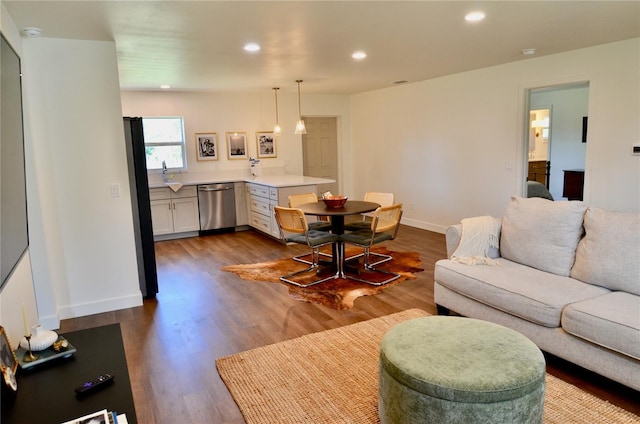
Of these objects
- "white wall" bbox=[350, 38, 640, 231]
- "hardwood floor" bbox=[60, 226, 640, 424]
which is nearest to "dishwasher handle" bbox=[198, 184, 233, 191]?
"hardwood floor" bbox=[60, 226, 640, 424]

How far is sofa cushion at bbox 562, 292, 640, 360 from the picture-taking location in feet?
7.02

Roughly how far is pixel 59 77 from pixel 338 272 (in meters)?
3.04

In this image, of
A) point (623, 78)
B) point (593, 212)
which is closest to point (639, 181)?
point (623, 78)

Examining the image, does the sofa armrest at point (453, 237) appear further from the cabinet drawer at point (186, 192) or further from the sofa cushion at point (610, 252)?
the cabinet drawer at point (186, 192)

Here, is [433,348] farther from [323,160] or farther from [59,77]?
[323,160]

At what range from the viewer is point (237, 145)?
736 cm

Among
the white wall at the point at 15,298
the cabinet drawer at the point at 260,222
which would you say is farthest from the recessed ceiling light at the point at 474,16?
the cabinet drawer at the point at 260,222

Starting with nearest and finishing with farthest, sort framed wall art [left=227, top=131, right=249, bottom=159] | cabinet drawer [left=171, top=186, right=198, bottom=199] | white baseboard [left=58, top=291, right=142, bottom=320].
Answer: white baseboard [left=58, top=291, right=142, bottom=320] → cabinet drawer [left=171, top=186, right=198, bottom=199] → framed wall art [left=227, top=131, right=249, bottom=159]

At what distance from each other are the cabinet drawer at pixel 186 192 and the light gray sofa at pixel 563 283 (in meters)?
4.41

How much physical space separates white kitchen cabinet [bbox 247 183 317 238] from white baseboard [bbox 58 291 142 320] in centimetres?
240

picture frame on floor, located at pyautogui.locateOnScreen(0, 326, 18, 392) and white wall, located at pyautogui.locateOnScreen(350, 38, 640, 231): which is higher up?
white wall, located at pyautogui.locateOnScreen(350, 38, 640, 231)

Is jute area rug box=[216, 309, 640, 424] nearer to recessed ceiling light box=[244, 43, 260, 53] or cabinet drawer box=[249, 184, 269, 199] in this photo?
recessed ceiling light box=[244, 43, 260, 53]

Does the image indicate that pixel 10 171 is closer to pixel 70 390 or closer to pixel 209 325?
pixel 70 390

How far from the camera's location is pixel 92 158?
141 inches
